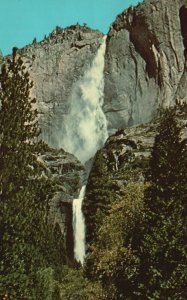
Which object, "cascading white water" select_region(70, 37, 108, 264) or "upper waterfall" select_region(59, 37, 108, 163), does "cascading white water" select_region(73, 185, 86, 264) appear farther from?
"upper waterfall" select_region(59, 37, 108, 163)

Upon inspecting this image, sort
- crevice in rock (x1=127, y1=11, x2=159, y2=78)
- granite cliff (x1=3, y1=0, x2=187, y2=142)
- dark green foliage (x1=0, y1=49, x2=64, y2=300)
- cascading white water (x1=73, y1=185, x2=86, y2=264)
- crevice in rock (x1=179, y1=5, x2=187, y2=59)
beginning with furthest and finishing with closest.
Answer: crevice in rock (x1=127, y1=11, x2=159, y2=78) < crevice in rock (x1=179, y1=5, x2=187, y2=59) < granite cliff (x1=3, y1=0, x2=187, y2=142) < cascading white water (x1=73, y1=185, x2=86, y2=264) < dark green foliage (x1=0, y1=49, x2=64, y2=300)

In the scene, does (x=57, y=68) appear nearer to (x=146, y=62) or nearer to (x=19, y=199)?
(x=146, y=62)

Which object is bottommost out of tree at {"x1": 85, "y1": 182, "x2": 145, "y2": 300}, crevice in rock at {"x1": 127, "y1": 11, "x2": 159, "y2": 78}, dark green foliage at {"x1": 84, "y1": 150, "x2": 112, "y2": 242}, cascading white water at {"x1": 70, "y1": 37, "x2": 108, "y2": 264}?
tree at {"x1": 85, "y1": 182, "x2": 145, "y2": 300}

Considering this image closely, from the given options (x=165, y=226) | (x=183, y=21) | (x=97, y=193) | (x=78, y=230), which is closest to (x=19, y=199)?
(x=165, y=226)

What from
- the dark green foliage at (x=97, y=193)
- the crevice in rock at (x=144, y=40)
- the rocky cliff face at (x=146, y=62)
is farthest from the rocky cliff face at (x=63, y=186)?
the crevice in rock at (x=144, y=40)

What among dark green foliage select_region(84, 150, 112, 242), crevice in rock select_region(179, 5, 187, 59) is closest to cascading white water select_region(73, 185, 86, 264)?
dark green foliage select_region(84, 150, 112, 242)

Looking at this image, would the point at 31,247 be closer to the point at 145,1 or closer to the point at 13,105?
the point at 13,105
